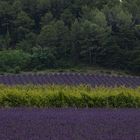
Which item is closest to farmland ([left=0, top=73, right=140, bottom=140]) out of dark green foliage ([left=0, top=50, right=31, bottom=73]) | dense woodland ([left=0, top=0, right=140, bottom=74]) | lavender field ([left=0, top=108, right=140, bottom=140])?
lavender field ([left=0, top=108, right=140, bottom=140])

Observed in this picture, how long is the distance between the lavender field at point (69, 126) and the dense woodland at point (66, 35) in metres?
32.7

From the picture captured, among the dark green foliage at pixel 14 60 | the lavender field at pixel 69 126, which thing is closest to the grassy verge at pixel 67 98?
the lavender field at pixel 69 126

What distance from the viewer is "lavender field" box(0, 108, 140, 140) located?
7013mm

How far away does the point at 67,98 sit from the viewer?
13.8 meters

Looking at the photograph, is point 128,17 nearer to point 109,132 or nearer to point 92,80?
point 92,80

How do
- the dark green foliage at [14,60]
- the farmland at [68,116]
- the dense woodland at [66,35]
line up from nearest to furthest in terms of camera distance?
the farmland at [68,116]
the dark green foliage at [14,60]
the dense woodland at [66,35]

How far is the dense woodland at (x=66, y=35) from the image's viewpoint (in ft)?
148

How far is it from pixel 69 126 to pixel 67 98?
5.80 m

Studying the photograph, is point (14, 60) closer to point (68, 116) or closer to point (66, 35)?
point (66, 35)

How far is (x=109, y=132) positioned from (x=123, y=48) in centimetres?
3986

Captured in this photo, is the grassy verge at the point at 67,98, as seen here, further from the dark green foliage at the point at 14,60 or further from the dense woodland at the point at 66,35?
the dark green foliage at the point at 14,60

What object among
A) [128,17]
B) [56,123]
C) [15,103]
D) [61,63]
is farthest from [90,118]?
[128,17]

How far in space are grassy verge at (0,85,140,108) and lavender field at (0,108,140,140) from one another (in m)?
3.73

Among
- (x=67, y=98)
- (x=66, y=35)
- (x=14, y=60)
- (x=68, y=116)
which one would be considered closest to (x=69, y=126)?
(x=68, y=116)
